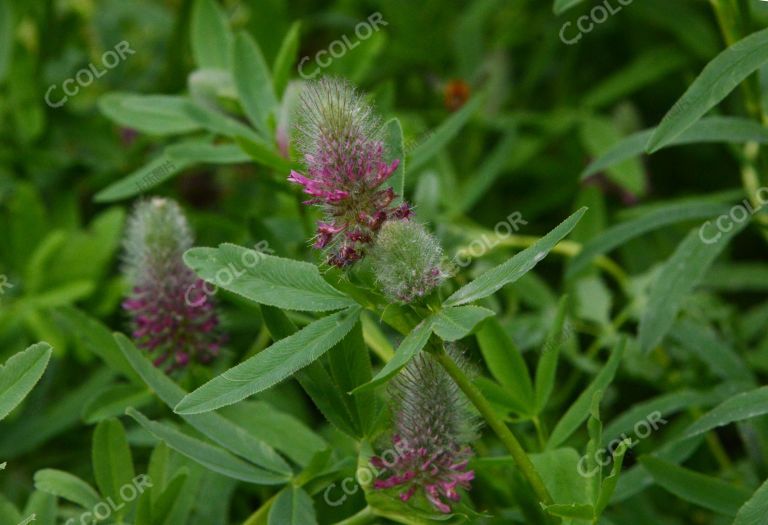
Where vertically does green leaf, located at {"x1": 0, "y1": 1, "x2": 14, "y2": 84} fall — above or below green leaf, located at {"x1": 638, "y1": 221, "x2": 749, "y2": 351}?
above

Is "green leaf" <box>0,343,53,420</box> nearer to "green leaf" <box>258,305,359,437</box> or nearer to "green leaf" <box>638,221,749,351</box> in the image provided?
"green leaf" <box>258,305,359,437</box>

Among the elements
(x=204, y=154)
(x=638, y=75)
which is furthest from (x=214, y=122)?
(x=638, y=75)

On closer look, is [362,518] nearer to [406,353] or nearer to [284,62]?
Answer: [406,353]

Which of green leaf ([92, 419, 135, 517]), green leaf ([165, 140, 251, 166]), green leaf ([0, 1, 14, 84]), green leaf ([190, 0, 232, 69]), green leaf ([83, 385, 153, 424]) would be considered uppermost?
green leaf ([0, 1, 14, 84])

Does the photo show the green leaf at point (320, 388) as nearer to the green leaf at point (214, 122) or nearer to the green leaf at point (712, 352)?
the green leaf at point (214, 122)

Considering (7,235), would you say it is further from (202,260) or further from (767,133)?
(767,133)

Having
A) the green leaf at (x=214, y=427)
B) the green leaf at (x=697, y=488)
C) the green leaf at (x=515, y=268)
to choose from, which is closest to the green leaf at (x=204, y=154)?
the green leaf at (x=214, y=427)

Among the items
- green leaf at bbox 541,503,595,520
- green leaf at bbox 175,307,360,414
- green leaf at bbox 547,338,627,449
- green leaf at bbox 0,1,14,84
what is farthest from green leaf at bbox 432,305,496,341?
green leaf at bbox 0,1,14,84
